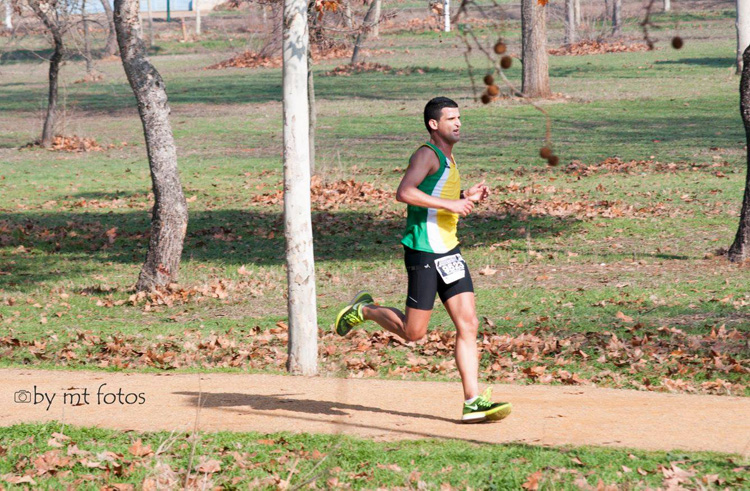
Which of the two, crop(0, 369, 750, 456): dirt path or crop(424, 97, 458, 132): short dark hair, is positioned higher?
crop(424, 97, 458, 132): short dark hair

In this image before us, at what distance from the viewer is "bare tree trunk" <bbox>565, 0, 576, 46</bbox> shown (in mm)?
54719

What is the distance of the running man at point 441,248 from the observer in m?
6.56

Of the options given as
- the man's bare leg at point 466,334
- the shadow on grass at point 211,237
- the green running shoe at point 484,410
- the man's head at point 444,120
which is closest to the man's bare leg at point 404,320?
the man's bare leg at point 466,334

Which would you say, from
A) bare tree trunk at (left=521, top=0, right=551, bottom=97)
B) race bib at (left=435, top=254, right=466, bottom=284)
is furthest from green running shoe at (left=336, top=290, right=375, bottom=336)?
bare tree trunk at (left=521, top=0, right=551, bottom=97)

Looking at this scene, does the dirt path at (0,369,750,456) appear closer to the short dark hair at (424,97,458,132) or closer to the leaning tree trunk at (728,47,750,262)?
the short dark hair at (424,97,458,132)

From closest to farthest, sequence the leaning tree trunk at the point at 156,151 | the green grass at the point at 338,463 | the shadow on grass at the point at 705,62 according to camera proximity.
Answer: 1. the green grass at the point at 338,463
2. the leaning tree trunk at the point at 156,151
3. the shadow on grass at the point at 705,62

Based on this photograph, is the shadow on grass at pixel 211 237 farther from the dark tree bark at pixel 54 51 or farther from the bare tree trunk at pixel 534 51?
the bare tree trunk at pixel 534 51

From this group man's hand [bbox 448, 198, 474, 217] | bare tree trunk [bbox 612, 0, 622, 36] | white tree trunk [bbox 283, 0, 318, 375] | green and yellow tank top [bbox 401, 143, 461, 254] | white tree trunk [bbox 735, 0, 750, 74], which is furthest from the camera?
bare tree trunk [bbox 612, 0, 622, 36]

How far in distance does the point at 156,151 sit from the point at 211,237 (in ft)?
13.3

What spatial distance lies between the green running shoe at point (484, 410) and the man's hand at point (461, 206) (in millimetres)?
1283

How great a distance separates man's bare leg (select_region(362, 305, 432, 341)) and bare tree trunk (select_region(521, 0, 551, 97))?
26.8m

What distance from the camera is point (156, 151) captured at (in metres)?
13.2

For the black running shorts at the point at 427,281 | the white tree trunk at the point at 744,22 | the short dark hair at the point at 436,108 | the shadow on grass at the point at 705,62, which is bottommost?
the black running shorts at the point at 427,281

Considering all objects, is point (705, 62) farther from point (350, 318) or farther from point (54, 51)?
point (350, 318)
